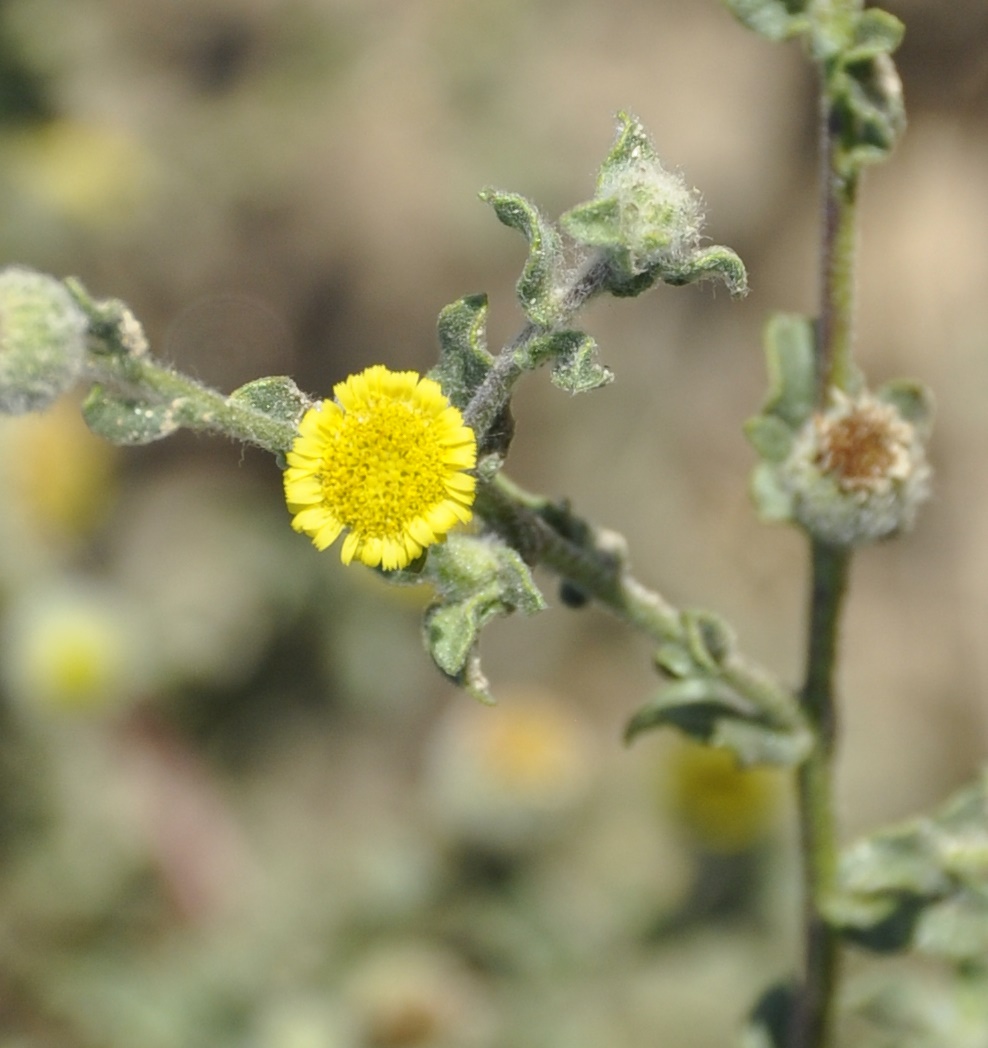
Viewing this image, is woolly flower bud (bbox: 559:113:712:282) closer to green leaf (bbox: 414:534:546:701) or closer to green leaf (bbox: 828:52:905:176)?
green leaf (bbox: 414:534:546:701)

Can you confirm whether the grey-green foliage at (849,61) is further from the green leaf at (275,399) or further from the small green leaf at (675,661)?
the green leaf at (275,399)

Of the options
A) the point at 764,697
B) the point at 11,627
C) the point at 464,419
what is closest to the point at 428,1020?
the point at 11,627

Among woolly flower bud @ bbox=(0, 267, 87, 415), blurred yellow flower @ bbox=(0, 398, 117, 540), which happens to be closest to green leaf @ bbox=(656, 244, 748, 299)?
woolly flower bud @ bbox=(0, 267, 87, 415)

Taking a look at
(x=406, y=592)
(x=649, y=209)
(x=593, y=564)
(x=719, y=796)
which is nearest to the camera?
(x=649, y=209)

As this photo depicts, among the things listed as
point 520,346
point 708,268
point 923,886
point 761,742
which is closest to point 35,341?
point 520,346

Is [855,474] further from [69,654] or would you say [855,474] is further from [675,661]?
[69,654]

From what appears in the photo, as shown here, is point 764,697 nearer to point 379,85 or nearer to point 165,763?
point 165,763
